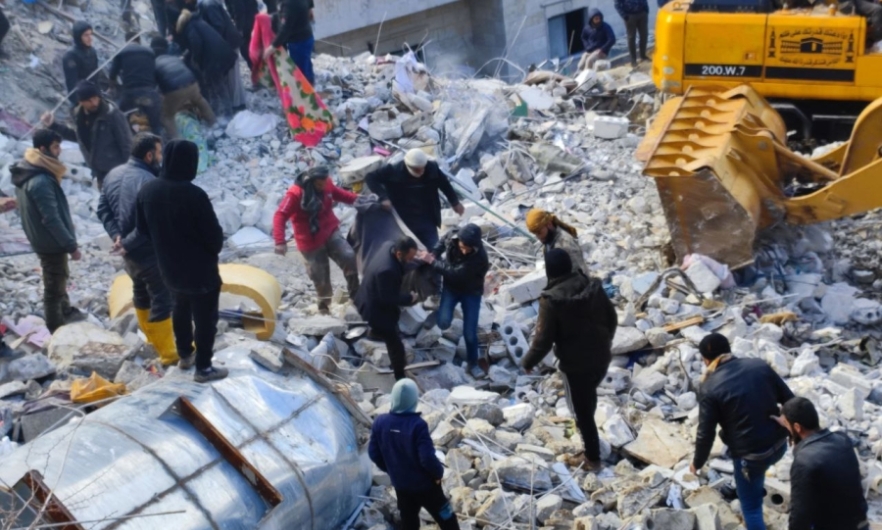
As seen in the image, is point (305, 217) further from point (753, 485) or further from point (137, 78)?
point (753, 485)

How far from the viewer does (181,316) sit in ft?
19.1

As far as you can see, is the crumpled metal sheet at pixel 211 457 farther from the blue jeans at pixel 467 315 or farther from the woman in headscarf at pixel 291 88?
the woman in headscarf at pixel 291 88

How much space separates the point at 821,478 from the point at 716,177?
148 inches

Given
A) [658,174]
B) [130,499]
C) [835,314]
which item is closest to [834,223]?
[835,314]

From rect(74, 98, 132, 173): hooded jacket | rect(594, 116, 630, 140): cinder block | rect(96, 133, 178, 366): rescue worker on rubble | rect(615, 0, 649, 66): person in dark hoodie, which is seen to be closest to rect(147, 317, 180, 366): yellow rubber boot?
rect(96, 133, 178, 366): rescue worker on rubble

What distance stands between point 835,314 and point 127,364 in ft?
17.4

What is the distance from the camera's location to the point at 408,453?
496 cm

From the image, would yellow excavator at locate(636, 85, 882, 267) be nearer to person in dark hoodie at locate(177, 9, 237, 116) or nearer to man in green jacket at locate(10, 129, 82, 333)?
man in green jacket at locate(10, 129, 82, 333)

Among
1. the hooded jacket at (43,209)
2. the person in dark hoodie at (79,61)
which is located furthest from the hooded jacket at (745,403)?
the person in dark hoodie at (79,61)

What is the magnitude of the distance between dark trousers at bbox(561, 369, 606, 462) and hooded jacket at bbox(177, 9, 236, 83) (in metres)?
6.44

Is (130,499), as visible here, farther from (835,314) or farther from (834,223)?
(834,223)

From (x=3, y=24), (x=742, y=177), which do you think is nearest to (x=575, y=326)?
(x=742, y=177)

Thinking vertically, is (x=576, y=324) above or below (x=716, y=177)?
above

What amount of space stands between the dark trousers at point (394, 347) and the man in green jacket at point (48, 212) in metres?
2.26
